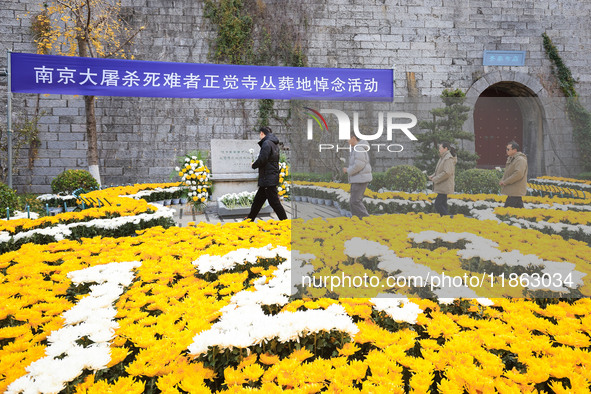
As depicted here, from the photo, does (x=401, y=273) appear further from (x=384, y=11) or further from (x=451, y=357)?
(x=384, y=11)

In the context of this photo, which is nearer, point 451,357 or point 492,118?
point 451,357

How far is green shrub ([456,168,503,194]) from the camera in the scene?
1602 mm

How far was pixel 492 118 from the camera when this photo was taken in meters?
12.3

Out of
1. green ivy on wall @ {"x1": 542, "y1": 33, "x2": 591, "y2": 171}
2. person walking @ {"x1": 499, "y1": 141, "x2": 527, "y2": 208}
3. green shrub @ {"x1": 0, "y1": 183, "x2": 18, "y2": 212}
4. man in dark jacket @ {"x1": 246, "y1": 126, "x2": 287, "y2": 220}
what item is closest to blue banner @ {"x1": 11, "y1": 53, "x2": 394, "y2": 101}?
man in dark jacket @ {"x1": 246, "y1": 126, "x2": 287, "y2": 220}

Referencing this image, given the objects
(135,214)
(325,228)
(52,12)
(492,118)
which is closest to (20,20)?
(52,12)

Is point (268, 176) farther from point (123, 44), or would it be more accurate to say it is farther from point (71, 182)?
point (123, 44)

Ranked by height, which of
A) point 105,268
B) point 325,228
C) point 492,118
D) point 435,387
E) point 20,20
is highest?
point 20,20

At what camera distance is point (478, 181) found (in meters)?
1.71

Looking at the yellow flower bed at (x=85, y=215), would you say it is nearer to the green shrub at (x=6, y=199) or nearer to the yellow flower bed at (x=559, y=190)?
the green shrub at (x=6, y=199)

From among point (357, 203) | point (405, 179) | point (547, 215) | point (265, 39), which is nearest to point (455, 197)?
point (405, 179)

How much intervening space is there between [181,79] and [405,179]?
815 centimetres

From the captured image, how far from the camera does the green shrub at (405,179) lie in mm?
1647

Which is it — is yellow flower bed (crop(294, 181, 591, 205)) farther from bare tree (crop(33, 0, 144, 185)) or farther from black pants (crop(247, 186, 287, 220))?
bare tree (crop(33, 0, 144, 185))

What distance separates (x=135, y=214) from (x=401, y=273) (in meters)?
3.81
